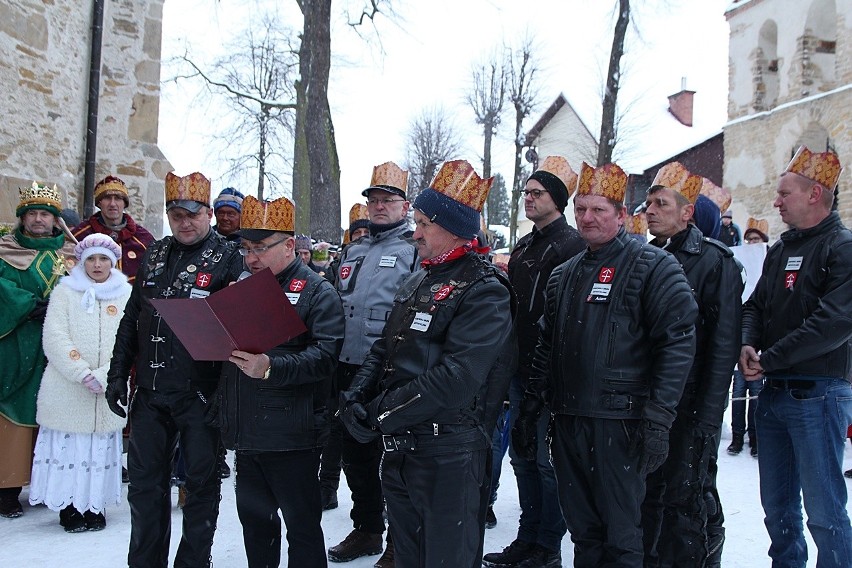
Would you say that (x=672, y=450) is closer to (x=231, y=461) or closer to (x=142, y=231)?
(x=231, y=461)

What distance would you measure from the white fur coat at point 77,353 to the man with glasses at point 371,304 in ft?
5.73

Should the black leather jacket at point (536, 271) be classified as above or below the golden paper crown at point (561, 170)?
below

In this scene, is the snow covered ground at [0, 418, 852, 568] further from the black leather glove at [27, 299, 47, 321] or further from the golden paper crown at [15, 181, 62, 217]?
the golden paper crown at [15, 181, 62, 217]

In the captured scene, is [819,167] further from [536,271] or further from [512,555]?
[512,555]

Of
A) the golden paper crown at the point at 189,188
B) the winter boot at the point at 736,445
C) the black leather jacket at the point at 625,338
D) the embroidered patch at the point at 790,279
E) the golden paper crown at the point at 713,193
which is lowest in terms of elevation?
the winter boot at the point at 736,445

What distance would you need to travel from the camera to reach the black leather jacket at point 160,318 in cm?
377

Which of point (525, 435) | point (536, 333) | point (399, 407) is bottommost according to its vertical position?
point (525, 435)

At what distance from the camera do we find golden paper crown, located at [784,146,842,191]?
369 cm

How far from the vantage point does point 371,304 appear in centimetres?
436

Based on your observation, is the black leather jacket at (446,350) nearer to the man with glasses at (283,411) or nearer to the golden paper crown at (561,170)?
the man with glasses at (283,411)

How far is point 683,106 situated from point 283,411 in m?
32.9

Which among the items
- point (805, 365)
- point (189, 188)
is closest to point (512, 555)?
point (805, 365)

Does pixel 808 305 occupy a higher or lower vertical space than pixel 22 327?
higher

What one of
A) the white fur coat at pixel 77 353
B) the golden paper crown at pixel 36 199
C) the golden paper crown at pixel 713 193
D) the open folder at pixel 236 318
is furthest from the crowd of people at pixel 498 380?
the golden paper crown at pixel 36 199
